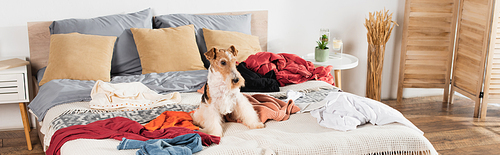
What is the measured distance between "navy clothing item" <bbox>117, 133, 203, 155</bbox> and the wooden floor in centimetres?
149

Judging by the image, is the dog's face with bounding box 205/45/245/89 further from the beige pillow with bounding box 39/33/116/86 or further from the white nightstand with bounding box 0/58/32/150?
the white nightstand with bounding box 0/58/32/150

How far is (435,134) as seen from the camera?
9.71ft

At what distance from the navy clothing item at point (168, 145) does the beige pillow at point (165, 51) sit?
1309mm

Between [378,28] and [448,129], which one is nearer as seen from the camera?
[448,129]

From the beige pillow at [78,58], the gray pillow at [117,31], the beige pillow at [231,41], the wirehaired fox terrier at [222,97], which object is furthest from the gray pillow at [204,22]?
the wirehaired fox terrier at [222,97]

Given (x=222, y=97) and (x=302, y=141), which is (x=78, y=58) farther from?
(x=302, y=141)

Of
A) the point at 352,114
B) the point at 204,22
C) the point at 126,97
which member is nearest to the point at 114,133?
the point at 126,97

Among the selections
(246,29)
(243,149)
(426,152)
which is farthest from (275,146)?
(246,29)

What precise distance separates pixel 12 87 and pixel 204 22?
150cm

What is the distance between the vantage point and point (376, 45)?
353 cm

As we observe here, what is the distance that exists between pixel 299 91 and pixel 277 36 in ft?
4.42

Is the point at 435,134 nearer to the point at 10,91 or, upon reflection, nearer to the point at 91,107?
the point at 91,107

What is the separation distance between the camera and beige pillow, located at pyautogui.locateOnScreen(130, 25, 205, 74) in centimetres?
282

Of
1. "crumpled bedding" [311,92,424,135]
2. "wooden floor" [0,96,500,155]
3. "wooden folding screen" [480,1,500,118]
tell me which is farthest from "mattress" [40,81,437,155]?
"wooden folding screen" [480,1,500,118]
